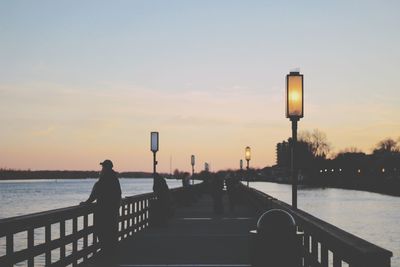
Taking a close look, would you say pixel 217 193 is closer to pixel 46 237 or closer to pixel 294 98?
pixel 294 98

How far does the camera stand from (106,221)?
45.5 feet

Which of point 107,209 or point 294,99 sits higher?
point 294,99

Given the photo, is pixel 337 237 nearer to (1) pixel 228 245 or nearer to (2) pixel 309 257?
(2) pixel 309 257

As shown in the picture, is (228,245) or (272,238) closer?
(272,238)

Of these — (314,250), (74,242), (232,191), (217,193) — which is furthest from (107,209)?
(232,191)

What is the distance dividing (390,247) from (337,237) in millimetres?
26672

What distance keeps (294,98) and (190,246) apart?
14.6ft

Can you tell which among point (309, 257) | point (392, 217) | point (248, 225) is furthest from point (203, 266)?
point (392, 217)

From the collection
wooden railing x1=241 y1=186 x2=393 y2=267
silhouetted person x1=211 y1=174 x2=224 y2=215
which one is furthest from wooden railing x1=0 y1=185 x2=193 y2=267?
silhouetted person x1=211 y1=174 x2=224 y2=215

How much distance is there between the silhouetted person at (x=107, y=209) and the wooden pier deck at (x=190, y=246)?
0.36m

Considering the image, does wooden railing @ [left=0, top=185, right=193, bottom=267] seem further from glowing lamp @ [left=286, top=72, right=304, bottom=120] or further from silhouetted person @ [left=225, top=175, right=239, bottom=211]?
silhouetted person @ [left=225, top=175, right=239, bottom=211]

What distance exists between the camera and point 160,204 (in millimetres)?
21672

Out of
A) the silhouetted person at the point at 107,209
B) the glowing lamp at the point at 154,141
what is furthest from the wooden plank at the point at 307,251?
the glowing lamp at the point at 154,141

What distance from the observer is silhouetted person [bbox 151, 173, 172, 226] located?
21.6m
